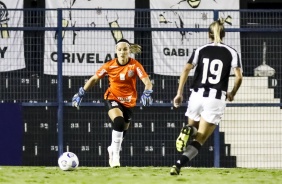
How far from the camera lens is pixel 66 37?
20656 mm

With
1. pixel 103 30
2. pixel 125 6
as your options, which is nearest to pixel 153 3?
pixel 125 6

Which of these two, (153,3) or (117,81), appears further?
(153,3)

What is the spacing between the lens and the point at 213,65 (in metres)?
14.7

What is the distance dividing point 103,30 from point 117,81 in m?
2.52

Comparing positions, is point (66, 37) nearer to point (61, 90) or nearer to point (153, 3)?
point (61, 90)

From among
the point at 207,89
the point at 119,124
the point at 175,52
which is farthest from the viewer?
the point at 175,52

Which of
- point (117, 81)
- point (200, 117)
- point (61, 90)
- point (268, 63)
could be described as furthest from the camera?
point (268, 63)

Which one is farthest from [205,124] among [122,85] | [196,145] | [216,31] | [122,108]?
[122,85]

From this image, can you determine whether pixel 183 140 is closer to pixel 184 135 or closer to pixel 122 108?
pixel 184 135

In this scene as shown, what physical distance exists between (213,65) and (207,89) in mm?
340

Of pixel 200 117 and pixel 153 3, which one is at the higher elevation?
pixel 153 3

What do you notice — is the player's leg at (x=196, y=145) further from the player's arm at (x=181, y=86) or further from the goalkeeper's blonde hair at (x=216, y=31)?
the goalkeeper's blonde hair at (x=216, y=31)

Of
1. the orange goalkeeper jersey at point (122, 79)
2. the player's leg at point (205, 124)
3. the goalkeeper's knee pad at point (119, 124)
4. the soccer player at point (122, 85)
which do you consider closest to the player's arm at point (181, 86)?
the player's leg at point (205, 124)

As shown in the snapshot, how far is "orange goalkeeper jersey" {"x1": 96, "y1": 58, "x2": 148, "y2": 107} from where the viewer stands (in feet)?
58.4
